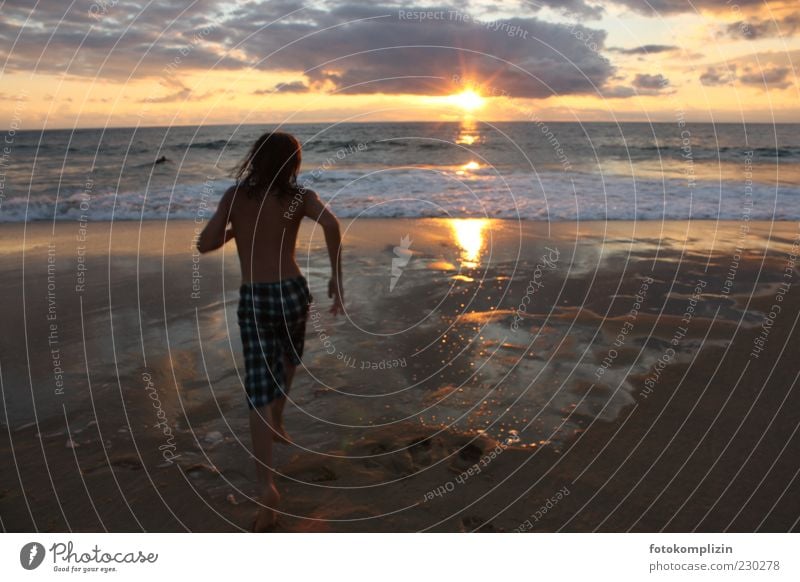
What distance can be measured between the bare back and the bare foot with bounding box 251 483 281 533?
53.6 inches

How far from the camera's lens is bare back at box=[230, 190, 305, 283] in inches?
156

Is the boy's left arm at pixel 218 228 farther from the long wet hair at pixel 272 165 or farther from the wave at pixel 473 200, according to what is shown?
the wave at pixel 473 200

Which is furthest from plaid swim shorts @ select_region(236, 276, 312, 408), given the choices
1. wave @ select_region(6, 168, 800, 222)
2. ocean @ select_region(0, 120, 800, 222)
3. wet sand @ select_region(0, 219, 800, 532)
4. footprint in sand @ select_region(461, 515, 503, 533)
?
ocean @ select_region(0, 120, 800, 222)

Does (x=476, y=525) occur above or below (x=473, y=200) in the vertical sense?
below

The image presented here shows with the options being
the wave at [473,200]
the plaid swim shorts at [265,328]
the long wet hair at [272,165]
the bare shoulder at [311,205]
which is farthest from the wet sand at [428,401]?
the wave at [473,200]

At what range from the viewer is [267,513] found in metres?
3.92

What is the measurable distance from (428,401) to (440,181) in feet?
51.1

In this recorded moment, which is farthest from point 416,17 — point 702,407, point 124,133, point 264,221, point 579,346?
point 124,133

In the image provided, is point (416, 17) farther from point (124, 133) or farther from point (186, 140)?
point (124, 133)

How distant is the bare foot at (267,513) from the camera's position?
3.89 metres

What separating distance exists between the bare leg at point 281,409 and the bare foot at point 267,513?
2.11 ft

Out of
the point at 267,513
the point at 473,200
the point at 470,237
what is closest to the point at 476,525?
the point at 267,513

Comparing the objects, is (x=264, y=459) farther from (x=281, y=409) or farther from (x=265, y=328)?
(x=265, y=328)

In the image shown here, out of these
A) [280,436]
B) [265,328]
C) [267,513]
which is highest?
[265,328]
